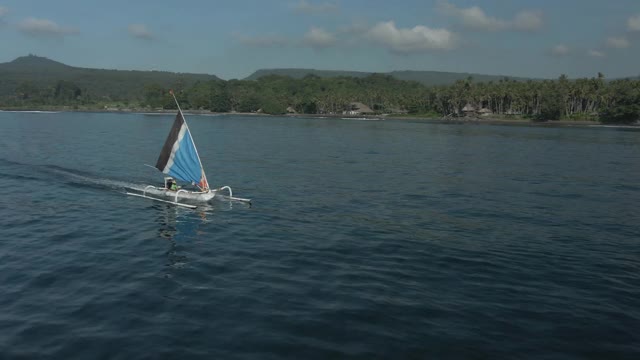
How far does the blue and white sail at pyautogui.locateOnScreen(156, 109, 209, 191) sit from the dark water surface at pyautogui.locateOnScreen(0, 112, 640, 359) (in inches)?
141

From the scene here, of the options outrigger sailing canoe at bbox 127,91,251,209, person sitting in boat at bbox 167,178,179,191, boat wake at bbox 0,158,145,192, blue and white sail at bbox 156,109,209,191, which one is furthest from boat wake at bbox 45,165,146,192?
blue and white sail at bbox 156,109,209,191

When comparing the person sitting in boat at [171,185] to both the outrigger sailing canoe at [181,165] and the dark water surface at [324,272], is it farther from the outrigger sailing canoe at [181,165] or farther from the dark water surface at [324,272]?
the dark water surface at [324,272]

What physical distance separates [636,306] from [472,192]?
26.6 metres

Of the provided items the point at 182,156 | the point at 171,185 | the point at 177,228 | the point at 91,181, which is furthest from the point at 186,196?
the point at 91,181

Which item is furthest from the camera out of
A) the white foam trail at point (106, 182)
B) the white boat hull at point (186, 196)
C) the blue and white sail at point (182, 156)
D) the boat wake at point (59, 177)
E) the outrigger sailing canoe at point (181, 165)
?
the boat wake at point (59, 177)

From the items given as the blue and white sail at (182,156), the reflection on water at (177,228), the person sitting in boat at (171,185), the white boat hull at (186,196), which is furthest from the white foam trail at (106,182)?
the reflection on water at (177,228)

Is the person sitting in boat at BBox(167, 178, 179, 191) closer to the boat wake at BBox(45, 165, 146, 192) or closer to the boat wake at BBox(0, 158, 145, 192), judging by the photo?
the boat wake at BBox(45, 165, 146, 192)

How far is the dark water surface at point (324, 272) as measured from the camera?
17.2 m

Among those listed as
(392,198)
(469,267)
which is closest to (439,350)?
(469,267)

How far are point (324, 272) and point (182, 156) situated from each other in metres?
21.1

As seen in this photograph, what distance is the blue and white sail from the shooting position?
1592 inches

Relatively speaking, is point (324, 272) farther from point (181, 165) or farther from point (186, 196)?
point (181, 165)

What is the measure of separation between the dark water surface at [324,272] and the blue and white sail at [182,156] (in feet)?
11.7

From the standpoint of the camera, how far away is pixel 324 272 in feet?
78.4
